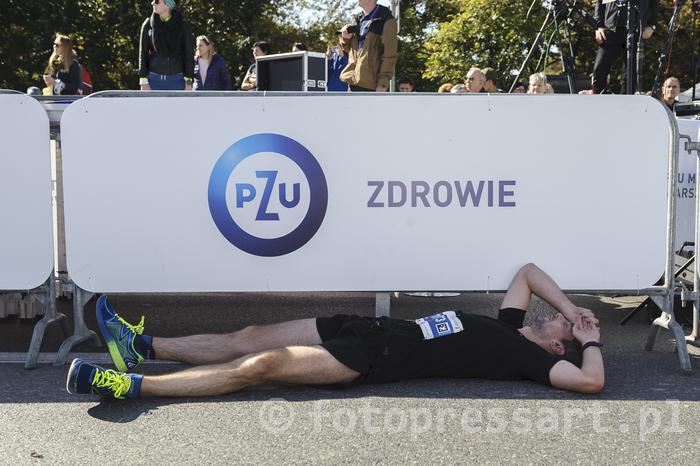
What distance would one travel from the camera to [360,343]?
4324 mm

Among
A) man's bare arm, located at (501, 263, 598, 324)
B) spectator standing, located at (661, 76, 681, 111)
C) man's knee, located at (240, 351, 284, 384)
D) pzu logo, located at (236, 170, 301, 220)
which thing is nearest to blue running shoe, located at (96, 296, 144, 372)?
man's knee, located at (240, 351, 284, 384)

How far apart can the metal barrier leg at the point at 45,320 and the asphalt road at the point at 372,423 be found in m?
0.11

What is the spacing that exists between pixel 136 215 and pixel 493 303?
130 inches

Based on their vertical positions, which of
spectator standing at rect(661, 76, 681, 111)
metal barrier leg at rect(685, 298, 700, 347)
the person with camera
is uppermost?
the person with camera

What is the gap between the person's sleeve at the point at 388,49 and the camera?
818 centimetres

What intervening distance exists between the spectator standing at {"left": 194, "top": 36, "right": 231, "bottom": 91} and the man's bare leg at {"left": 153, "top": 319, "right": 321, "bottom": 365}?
6126mm

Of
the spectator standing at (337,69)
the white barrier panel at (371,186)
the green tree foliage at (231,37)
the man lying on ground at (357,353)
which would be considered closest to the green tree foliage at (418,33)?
the green tree foliage at (231,37)

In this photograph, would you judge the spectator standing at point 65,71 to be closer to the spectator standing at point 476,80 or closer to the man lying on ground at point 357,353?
the spectator standing at point 476,80

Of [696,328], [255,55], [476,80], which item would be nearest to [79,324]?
[696,328]

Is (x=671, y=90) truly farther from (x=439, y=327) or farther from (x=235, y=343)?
(x=235, y=343)

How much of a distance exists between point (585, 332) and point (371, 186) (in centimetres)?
167

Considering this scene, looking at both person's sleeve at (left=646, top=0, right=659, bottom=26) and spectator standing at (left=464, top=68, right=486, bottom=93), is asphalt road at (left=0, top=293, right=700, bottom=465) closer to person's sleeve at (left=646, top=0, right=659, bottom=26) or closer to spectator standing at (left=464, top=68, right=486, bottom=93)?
person's sleeve at (left=646, top=0, right=659, bottom=26)

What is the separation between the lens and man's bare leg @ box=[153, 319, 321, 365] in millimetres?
4656

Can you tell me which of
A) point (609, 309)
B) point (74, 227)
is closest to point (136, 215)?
point (74, 227)
